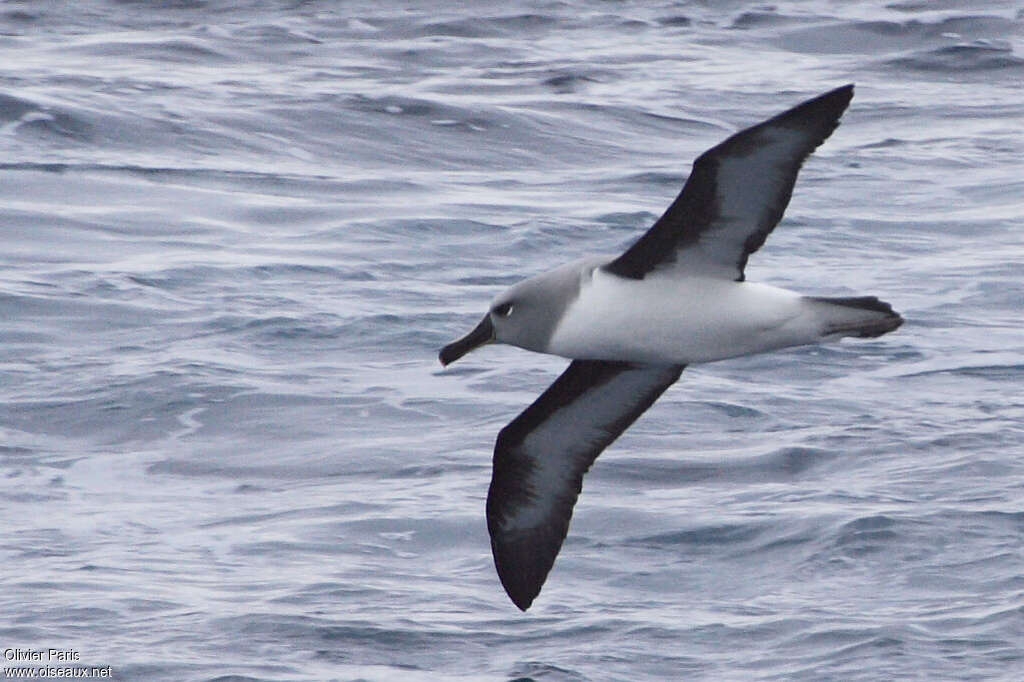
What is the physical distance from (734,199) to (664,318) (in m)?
0.63

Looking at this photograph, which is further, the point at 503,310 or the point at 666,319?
the point at 503,310

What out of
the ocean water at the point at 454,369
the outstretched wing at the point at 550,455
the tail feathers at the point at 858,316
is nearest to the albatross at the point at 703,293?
the tail feathers at the point at 858,316

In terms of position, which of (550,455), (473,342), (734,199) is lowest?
(550,455)

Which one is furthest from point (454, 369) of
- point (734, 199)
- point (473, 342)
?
point (734, 199)

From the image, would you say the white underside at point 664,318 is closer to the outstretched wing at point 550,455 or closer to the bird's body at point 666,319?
the bird's body at point 666,319

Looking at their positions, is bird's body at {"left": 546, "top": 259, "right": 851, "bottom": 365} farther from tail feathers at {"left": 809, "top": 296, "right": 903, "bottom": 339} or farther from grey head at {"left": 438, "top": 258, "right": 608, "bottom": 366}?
tail feathers at {"left": 809, "top": 296, "right": 903, "bottom": 339}

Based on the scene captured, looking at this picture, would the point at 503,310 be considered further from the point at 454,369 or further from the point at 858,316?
the point at 454,369

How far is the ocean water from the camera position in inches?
473

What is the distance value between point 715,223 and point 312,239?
11.4 meters

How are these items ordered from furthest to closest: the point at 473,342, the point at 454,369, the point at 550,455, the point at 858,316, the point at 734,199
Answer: the point at 454,369, the point at 550,455, the point at 473,342, the point at 734,199, the point at 858,316

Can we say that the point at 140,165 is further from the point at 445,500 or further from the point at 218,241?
the point at 445,500

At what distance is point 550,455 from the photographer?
1081 centimetres

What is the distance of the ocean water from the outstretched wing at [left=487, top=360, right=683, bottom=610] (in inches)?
31.7

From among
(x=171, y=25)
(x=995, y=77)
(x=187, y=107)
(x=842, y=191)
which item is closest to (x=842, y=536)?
(x=842, y=191)
